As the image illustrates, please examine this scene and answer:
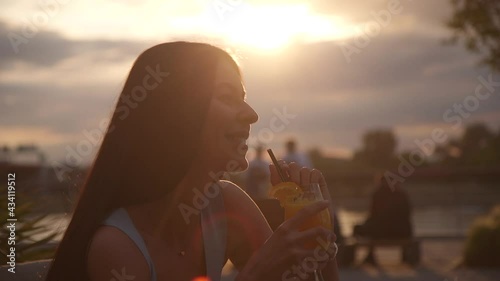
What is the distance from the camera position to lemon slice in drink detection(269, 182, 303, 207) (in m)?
2.98

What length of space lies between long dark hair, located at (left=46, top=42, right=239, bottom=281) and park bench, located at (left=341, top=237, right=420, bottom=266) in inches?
423

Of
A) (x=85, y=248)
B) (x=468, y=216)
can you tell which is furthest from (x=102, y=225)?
(x=468, y=216)

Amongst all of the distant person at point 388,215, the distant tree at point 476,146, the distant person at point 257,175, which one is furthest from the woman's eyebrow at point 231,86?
the distant tree at point 476,146

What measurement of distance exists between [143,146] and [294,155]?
11.8 meters

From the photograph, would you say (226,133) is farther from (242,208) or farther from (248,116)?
(242,208)

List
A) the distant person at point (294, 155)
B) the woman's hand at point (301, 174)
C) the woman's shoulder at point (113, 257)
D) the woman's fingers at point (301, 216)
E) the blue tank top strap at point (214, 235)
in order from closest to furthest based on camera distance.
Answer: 1. the woman's fingers at point (301, 216)
2. the woman's shoulder at point (113, 257)
3. the blue tank top strap at point (214, 235)
4. the woman's hand at point (301, 174)
5. the distant person at point (294, 155)

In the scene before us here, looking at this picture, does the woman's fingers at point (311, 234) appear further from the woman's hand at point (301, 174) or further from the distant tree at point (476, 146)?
the distant tree at point (476, 146)

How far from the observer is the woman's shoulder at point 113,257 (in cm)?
257

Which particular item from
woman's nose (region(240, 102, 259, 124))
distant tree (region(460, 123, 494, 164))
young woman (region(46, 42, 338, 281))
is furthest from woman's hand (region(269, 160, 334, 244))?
distant tree (region(460, 123, 494, 164))

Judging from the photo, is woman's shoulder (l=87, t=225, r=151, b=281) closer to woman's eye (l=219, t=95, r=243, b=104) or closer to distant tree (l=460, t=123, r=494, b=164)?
woman's eye (l=219, t=95, r=243, b=104)

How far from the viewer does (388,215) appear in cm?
1339

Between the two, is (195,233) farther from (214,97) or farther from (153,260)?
(214,97)

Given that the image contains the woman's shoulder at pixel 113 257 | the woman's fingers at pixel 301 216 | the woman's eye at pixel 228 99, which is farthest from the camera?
the woman's eye at pixel 228 99

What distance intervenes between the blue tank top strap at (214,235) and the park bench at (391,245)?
10349 mm
